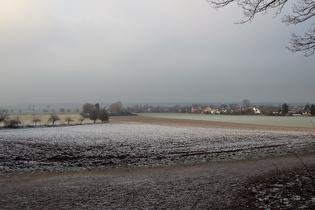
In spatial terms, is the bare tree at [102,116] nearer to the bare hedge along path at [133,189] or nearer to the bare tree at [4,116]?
the bare tree at [4,116]

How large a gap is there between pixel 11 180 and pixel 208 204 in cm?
938

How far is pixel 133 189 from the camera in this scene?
9688 mm

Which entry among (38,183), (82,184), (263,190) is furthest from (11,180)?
(263,190)

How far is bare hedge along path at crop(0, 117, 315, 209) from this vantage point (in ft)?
25.7

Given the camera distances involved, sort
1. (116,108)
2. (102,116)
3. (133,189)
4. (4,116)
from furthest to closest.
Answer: (116,108) → (102,116) → (4,116) → (133,189)

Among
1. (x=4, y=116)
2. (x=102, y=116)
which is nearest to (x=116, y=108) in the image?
(x=102, y=116)

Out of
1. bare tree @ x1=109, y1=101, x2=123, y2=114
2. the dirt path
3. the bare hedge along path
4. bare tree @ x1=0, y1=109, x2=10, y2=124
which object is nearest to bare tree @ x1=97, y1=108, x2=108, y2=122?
bare tree @ x1=0, y1=109, x2=10, y2=124

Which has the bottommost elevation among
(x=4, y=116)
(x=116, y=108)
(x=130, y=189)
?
(x=130, y=189)

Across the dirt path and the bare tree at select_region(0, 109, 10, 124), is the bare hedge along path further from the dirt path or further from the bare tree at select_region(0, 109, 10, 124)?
the bare tree at select_region(0, 109, 10, 124)

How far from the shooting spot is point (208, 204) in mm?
7652

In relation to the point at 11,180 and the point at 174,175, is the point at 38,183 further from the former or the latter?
the point at 174,175

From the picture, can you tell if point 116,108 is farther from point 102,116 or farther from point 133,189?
point 133,189

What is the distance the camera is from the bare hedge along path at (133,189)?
783cm

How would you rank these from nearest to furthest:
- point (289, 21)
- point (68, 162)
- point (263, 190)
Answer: point (263, 190) → point (289, 21) → point (68, 162)
